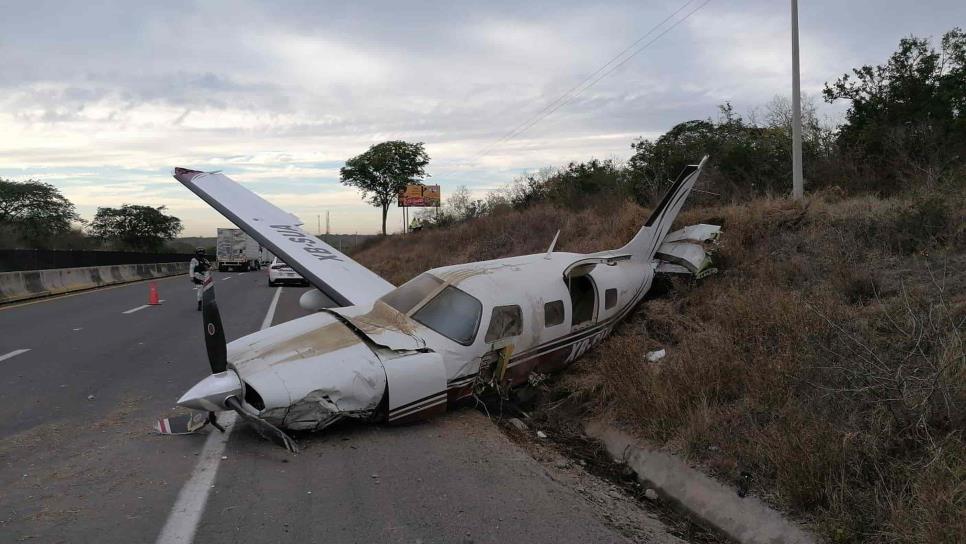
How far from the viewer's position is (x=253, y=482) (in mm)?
5082

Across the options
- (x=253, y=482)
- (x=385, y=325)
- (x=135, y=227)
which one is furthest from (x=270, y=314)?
(x=135, y=227)

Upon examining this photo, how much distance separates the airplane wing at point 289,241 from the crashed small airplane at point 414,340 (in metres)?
0.06

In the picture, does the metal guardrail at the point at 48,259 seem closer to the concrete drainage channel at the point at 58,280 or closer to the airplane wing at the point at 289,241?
the concrete drainage channel at the point at 58,280

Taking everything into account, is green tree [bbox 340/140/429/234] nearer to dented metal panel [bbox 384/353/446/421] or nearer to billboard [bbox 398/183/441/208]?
billboard [bbox 398/183/441/208]

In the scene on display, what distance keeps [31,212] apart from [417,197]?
41.8 meters

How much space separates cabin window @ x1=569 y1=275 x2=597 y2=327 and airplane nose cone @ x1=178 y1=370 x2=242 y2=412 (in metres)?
4.69

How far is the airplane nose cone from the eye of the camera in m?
5.69

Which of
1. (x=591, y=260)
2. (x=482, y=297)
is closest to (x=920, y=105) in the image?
(x=591, y=260)

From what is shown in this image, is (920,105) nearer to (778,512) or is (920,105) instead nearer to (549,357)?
(549,357)

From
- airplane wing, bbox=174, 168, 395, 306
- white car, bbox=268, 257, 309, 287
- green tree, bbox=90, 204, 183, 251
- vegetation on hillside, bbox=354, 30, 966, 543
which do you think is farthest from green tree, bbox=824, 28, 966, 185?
green tree, bbox=90, 204, 183, 251

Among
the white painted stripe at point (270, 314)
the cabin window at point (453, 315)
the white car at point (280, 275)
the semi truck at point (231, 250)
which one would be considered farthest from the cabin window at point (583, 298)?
the semi truck at point (231, 250)

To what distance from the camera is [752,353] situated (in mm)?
6992

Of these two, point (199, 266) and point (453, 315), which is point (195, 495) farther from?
point (199, 266)

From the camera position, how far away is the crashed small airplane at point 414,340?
231 inches
